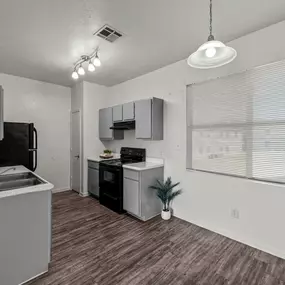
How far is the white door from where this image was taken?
14.9ft

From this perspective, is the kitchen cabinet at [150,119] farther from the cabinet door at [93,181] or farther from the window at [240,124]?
the cabinet door at [93,181]

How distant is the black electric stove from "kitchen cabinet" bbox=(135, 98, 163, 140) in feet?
1.92

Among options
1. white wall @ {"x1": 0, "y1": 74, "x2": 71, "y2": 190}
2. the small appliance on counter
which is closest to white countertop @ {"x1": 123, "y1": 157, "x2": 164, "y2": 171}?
the small appliance on counter

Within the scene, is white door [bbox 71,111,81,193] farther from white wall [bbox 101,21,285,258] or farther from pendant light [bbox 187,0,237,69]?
pendant light [bbox 187,0,237,69]

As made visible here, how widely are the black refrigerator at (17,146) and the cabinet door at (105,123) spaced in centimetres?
152

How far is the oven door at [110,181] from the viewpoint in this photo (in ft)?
11.0

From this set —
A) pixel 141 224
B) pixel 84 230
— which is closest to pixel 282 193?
pixel 141 224

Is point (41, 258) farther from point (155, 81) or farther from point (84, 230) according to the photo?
point (155, 81)

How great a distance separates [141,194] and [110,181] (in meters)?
0.80

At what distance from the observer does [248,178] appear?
2.41 meters

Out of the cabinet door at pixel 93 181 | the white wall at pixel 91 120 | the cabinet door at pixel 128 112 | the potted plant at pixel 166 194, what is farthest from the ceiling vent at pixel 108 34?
the cabinet door at pixel 93 181

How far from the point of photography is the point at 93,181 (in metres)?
4.21

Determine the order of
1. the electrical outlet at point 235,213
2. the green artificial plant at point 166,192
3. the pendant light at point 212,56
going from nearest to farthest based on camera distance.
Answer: the pendant light at point 212,56 < the electrical outlet at point 235,213 < the green artificial plant at point 166,192

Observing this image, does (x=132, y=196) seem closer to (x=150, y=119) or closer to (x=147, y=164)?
(x=147, y=164)
